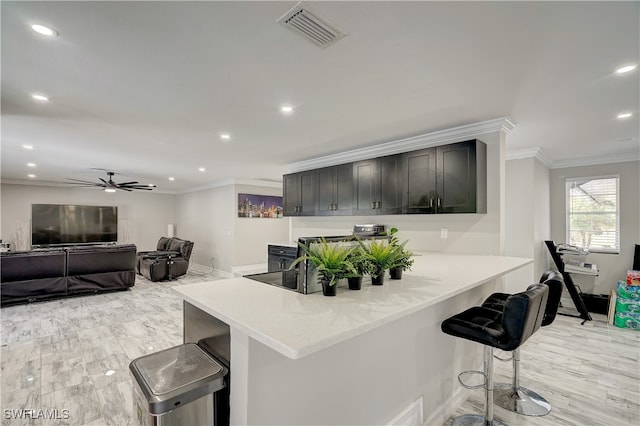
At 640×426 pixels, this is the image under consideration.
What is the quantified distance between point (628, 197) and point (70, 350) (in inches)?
313

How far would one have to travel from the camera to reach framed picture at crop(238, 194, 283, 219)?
7797 mm

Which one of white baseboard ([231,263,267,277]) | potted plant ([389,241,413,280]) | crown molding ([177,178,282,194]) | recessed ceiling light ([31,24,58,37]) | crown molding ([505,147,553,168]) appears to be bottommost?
white baseboard ([231,263,267,277])

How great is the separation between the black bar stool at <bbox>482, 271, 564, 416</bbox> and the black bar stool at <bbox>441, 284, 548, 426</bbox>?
26cm

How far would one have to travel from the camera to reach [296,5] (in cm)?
149

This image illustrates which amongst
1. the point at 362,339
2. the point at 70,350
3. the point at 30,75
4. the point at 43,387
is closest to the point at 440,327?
the point at 362,339

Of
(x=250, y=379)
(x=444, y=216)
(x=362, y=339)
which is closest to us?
(x=250, y=379)

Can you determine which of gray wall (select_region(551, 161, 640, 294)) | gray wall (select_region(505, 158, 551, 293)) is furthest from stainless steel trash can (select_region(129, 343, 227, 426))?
gray wall (select_region(551, 161, 640, 294))

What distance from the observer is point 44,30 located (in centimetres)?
169

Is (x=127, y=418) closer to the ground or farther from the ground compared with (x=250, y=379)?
closer to the ground

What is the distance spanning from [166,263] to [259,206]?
265 cm

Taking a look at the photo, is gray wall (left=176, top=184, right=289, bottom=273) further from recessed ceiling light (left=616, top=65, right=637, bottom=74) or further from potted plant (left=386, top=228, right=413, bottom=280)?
recessed ceiling light (left=616, top=65, right=637, bottom=74)

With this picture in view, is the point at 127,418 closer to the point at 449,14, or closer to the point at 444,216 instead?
the point at 449,14

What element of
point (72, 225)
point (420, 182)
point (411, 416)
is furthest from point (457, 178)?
point (72, 225)

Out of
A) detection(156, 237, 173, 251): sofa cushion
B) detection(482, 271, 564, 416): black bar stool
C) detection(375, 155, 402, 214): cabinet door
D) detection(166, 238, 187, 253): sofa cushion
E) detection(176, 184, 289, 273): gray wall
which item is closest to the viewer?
detection(482, 271, 564, 416): black bar stool
